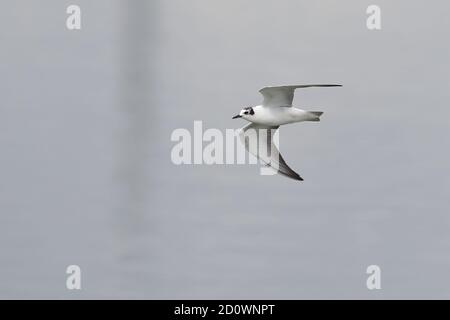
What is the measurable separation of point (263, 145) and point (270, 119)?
182 millimetres

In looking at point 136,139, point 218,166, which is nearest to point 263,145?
point 218,166

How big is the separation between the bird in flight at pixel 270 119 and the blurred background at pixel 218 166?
0.74 m

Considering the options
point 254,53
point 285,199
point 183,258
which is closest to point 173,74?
point 254,53

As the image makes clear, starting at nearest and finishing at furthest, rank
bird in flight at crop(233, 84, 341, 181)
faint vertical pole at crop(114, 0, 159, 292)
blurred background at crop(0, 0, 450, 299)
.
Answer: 1. bird in flight at crop(233, 84, 341, 181)
2. blurred background at crop(0, 0, 450, 299)
3. faint vertical pole at crop(114, 0, 159, 292)

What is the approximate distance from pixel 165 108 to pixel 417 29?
2.15 meters

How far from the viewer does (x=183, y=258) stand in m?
5.61

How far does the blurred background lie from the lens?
5.46 meters

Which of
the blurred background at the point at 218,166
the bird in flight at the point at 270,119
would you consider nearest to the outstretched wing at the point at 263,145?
the bird in flight at the point at 270,119

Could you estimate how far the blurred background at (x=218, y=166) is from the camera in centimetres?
546

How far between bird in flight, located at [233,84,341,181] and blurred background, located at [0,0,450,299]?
0.74m

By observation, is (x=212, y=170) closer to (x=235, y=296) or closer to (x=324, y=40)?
(x=235, y=296)

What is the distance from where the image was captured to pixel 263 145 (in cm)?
472

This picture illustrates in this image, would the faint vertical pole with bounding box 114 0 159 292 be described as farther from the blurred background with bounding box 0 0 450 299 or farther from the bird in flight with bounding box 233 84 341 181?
the bird in flight with bounding box 233 84 341 181

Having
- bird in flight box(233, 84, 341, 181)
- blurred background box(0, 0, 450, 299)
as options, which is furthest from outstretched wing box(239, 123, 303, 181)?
blurred background box(0, 0, 450, 299)
